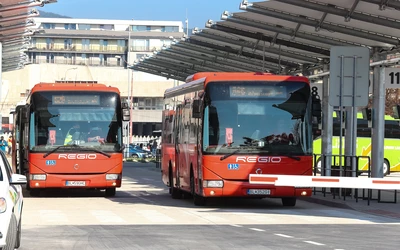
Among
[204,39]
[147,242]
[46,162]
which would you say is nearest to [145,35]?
[204,39]

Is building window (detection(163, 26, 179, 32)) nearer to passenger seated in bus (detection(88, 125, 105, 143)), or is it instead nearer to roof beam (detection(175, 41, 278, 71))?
roof beam (detection(175, 41, 278, 71))

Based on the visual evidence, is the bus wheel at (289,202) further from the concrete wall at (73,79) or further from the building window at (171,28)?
the building window at (171,28)

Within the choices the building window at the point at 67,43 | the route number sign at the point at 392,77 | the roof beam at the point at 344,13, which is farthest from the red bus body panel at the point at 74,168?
the building window at the point at 67,43

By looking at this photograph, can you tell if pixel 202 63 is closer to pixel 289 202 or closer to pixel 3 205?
pixel 289 202

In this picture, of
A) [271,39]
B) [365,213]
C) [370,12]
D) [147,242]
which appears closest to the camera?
[147,242]

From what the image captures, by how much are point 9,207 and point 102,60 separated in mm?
131298

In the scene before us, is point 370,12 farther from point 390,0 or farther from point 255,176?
point 255,176

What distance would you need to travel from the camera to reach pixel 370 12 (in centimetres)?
2569

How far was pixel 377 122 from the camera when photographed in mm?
30141

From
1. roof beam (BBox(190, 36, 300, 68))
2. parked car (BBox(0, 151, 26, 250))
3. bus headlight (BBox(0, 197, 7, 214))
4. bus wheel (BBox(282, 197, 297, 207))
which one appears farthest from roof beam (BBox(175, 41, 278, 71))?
bus headlight (BBox(0, 197, 7, 214))

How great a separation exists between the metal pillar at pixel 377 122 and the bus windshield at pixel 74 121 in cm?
729

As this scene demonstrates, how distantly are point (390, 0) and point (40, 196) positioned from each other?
11804mm

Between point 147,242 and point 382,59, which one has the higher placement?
point 382,59

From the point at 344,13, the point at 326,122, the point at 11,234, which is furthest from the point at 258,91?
the point at 11,234
